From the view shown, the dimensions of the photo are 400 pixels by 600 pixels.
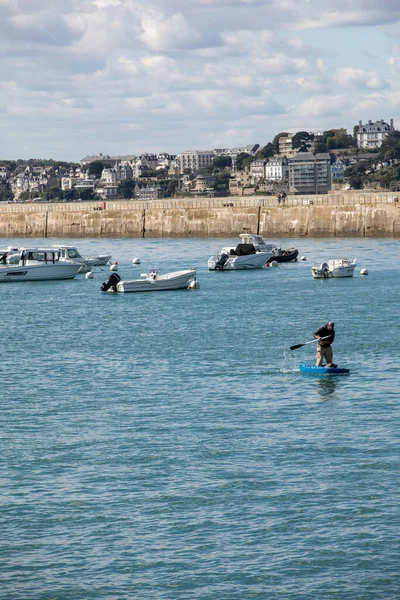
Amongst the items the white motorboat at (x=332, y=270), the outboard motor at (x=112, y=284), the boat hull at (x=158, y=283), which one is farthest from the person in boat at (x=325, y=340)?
the white motorboat at (x=332, y=270)

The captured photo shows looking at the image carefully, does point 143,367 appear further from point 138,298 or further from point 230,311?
point 138,298

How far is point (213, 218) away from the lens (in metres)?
130

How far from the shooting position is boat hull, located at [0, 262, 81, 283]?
80312 millimetres

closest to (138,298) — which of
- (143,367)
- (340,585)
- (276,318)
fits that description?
(276,318)

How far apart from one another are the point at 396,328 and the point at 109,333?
1343cm

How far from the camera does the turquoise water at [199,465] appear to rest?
20.0 m

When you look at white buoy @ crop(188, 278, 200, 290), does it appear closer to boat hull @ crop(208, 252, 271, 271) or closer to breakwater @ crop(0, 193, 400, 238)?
boat hull @ crop(208, 252, 271, 271)

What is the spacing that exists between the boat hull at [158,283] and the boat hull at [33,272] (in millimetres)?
10643

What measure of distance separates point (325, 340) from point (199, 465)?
11.7 m

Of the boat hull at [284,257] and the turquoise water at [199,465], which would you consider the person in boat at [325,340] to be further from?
the boat hull at [284,257]

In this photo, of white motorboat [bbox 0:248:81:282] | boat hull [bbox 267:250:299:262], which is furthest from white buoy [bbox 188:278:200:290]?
boat hull [bbox 267:250:299:262]

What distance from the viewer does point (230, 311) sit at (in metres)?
59.1

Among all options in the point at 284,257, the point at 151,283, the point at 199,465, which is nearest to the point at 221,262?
the point at 284,257

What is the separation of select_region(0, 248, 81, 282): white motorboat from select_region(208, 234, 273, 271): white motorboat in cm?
1118
